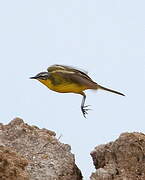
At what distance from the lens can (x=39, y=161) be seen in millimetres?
5219

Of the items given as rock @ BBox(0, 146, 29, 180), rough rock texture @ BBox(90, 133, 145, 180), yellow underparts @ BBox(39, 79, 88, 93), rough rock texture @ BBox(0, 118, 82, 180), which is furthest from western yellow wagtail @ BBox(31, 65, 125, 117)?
rock @ BBox(0, 146, 29, 180)

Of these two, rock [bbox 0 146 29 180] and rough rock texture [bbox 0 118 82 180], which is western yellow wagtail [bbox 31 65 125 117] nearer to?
rough rock texture [bbox 0 118 82 180]

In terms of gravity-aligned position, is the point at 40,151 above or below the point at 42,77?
below

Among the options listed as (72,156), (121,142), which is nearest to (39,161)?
(72,156)

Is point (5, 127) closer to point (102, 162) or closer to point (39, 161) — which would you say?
point (39, 161)

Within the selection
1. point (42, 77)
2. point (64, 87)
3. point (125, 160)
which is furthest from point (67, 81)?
point (125, 160)

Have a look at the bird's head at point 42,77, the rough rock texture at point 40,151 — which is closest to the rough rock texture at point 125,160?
the rough rock texture at point 40,151

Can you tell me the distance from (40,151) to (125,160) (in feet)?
2.30

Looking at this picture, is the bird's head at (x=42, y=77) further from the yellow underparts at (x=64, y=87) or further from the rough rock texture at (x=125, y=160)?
the rough rock texture at (x=125, y=160)

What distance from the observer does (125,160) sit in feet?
16.3

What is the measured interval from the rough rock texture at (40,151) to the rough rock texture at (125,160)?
30cm

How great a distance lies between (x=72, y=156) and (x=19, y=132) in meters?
0.44

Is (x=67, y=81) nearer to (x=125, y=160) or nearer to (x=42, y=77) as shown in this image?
(x=42, y=77)

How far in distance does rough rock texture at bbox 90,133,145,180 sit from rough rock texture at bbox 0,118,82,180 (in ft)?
0.97
